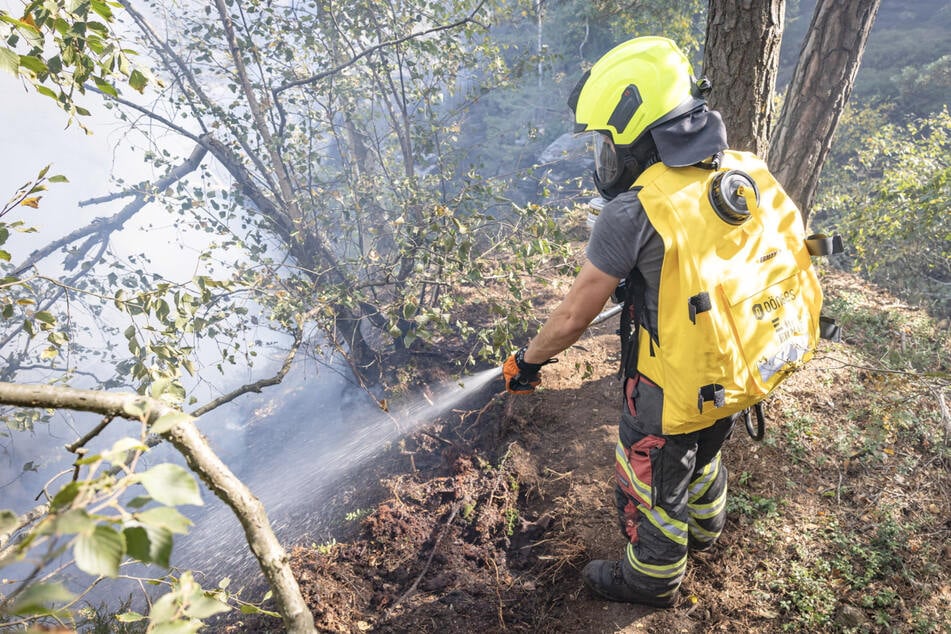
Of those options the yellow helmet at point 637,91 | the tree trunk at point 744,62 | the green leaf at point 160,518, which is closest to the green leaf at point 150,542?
the green leaf at point 160,518

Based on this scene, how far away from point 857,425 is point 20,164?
16.6 metres

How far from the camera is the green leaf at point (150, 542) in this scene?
677mm

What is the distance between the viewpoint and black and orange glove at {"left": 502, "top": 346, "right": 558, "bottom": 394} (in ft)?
7.54

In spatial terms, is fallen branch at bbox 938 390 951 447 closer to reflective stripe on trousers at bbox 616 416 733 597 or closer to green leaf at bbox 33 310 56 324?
reflective stripe on trousers at bbox 616 416 733 597

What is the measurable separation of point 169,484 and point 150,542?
0.10 metres

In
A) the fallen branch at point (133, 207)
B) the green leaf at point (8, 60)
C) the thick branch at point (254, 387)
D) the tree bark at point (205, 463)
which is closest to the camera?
the tree bark at point (205, 463)

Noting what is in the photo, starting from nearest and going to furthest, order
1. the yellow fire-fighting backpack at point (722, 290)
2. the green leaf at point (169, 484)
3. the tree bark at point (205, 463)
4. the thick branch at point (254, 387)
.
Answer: the green leaf at point (169, 484) < the tree bark at point (205, 463) < the yellow fire-fighting backpack at point (722, 290) < the thick branch at point (254, 387)

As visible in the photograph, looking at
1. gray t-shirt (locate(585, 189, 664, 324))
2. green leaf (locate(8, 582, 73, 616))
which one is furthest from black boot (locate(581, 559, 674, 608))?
green leaf (locate(8, 582, 73, 616))

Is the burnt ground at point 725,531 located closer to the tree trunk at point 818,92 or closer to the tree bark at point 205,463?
the tree bark at point 205,463

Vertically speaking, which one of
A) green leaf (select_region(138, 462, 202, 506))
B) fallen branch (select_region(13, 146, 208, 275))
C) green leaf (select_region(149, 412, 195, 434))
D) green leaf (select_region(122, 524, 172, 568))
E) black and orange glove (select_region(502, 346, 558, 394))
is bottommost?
black and orange glove (select_region(502, 346, 558, 394))

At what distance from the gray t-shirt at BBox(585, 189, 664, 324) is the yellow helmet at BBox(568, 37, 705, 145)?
0.32m

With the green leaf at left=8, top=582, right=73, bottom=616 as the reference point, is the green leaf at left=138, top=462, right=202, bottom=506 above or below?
below

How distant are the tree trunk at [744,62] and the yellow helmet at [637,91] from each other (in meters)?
1.28

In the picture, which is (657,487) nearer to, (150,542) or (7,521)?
(150,542)
